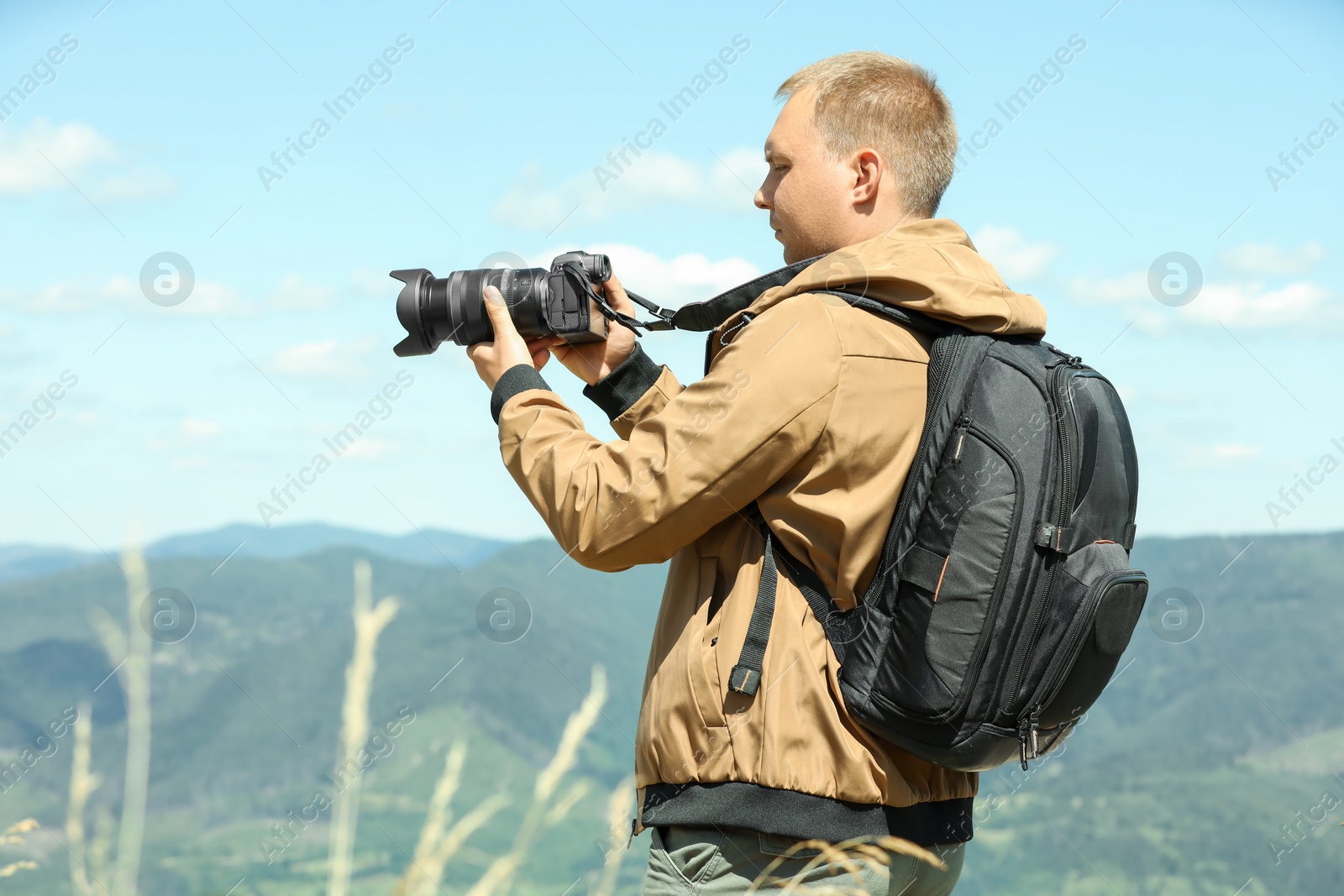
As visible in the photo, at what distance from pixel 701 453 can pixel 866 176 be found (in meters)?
0.61

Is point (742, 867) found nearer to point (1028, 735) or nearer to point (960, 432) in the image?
point (1028, 735)

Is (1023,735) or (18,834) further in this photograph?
(1023,735)

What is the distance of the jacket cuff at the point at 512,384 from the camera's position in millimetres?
1688

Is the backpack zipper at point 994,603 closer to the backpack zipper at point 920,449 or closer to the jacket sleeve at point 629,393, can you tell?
the backpack zipper at point 920,449

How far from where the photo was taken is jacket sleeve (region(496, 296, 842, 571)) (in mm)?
1439

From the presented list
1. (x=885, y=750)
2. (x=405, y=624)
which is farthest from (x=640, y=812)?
(x=405, y=624)

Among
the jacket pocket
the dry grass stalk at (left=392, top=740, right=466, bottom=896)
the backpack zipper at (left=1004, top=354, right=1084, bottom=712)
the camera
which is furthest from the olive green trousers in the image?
the camera

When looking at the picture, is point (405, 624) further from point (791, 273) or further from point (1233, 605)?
point (791, 273)

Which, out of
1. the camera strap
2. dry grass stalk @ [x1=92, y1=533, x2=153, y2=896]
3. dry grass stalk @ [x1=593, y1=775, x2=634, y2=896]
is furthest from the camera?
the camera strap

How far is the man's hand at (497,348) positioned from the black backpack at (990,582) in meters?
0.56

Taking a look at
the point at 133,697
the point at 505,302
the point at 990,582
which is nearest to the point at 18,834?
the point at 133,697

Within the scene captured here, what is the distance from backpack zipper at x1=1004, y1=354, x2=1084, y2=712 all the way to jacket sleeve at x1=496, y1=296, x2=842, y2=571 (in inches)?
12.9

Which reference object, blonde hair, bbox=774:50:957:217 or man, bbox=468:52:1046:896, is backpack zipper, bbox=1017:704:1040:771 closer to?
man, bbox=468:52:1046:896

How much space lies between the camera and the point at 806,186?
1.75m
